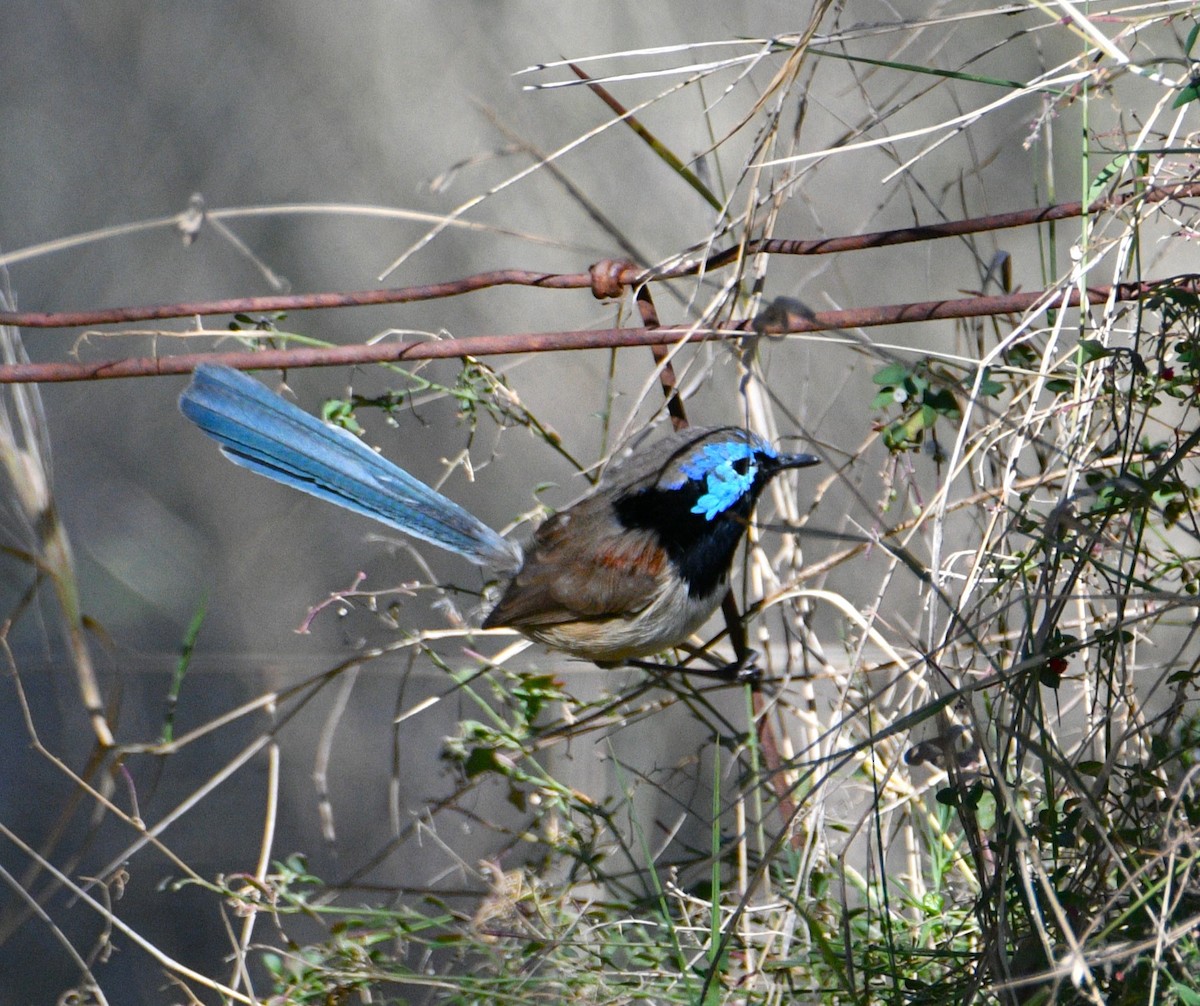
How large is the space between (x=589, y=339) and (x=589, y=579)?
83 cm

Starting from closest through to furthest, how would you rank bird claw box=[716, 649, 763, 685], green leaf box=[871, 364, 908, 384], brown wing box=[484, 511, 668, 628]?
green leaf box=[871, 364, 908, 384]
bird claw box=[716, 649, 763, 685]
brown wing box=[484, 511, 668, 628]

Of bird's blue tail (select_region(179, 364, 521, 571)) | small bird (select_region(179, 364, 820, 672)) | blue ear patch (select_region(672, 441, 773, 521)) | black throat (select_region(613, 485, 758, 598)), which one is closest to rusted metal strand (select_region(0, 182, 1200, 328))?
bird's blue tail (select_region(179, 364, 521, 571))

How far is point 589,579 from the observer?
2559mm

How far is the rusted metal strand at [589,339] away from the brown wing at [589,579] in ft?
2.39

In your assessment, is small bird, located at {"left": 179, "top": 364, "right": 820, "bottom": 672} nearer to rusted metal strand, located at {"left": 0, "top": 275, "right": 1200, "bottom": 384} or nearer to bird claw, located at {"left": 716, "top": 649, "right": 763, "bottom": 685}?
bird claw, located at {"left": 716, "top": 649, "right": 763, "bottom": 685}

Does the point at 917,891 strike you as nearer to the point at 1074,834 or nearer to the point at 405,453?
the point at 1074,834

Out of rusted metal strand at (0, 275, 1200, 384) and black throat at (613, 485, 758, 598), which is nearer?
rusted metal strand at (0, 275, 1200, 384)

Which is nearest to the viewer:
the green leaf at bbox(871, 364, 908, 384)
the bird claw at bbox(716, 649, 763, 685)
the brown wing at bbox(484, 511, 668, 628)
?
the green leaf at bbox(871, 364, 908, 384)

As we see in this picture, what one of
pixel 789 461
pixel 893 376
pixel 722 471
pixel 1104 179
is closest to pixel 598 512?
pixel 722 471

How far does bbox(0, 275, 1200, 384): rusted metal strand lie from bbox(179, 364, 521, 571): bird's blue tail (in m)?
0.16

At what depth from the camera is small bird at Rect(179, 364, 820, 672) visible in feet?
7.59

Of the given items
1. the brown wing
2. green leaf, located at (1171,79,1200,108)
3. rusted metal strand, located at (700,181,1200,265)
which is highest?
green leaf, located at (1171,79,1200,108)

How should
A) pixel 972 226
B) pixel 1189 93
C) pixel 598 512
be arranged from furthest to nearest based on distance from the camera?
pixel 598 512, pixel 972 226, pixel 1189 93

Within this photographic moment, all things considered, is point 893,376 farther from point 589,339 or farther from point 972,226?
point 589,339
